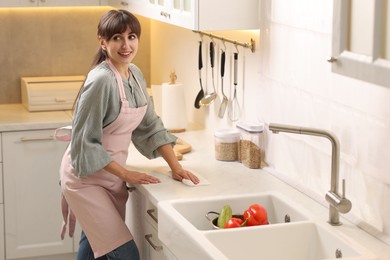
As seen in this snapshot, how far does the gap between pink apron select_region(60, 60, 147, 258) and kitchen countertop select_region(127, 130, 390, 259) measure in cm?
14

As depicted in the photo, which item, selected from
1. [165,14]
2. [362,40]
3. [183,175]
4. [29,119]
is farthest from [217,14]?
[29,119]

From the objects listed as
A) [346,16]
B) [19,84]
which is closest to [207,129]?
[19,84]

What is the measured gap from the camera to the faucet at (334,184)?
2.77 metres

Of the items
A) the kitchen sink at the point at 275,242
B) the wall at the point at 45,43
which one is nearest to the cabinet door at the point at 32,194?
the wall at the point at 45,43

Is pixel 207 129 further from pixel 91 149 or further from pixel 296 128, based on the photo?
pixel 296 128

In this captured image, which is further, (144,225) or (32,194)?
(32,194)

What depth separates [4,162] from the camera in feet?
14.8

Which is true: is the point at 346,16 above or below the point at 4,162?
above

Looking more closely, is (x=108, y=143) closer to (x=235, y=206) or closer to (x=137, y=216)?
(x=137, y=216)

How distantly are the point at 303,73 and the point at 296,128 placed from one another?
437 millimetres

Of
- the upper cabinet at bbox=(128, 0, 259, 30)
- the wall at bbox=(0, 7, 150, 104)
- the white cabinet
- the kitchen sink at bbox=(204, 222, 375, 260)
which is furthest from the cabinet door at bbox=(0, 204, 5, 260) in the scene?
the kitchen sink at bbox=(204, 222, 375, 260)

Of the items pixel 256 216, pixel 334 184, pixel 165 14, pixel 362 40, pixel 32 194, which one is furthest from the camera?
pixel 32 194

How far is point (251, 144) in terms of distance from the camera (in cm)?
357

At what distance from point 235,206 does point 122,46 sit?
2.39 ft
